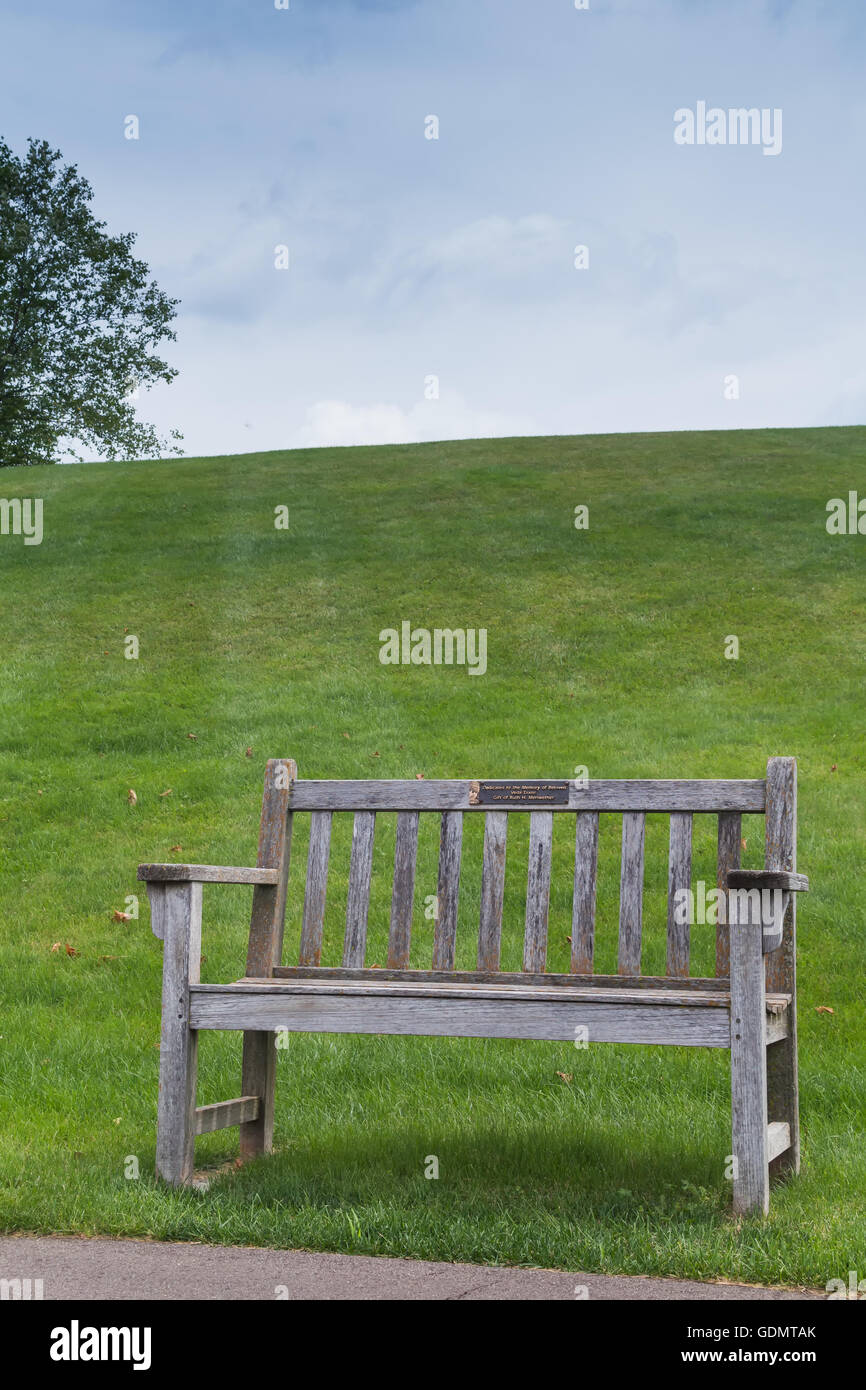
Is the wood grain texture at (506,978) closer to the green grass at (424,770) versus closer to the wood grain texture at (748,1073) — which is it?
the wood grain texture at (748,1073)

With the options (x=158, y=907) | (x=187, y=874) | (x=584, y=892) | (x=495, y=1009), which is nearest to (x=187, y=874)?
(x=187, y=874)

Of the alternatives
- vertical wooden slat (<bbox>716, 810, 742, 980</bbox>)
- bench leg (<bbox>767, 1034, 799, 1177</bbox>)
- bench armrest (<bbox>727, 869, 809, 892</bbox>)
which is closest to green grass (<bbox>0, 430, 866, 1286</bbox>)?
bench leg (<bbox>767, 1034, 799, 1177</bbox>)

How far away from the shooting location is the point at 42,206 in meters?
37.7

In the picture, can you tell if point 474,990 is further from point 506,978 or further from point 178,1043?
point 178,1043

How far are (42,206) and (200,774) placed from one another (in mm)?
32960

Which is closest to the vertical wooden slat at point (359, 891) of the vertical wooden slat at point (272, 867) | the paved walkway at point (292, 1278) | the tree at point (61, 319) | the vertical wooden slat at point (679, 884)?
the vertical wooden slat at point (272, 867)

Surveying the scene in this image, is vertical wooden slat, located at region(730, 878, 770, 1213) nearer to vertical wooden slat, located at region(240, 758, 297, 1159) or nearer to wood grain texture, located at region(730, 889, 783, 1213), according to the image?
wood grain texture, located at region(730, 889, 783, 1213)

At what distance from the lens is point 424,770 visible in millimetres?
9336

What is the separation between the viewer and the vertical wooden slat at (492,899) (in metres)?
4.80

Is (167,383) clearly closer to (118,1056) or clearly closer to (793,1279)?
(118,1056)

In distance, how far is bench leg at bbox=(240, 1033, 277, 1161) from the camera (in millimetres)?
4828

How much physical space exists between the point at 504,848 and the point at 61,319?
35874mm

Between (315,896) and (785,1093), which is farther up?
(315,896)
